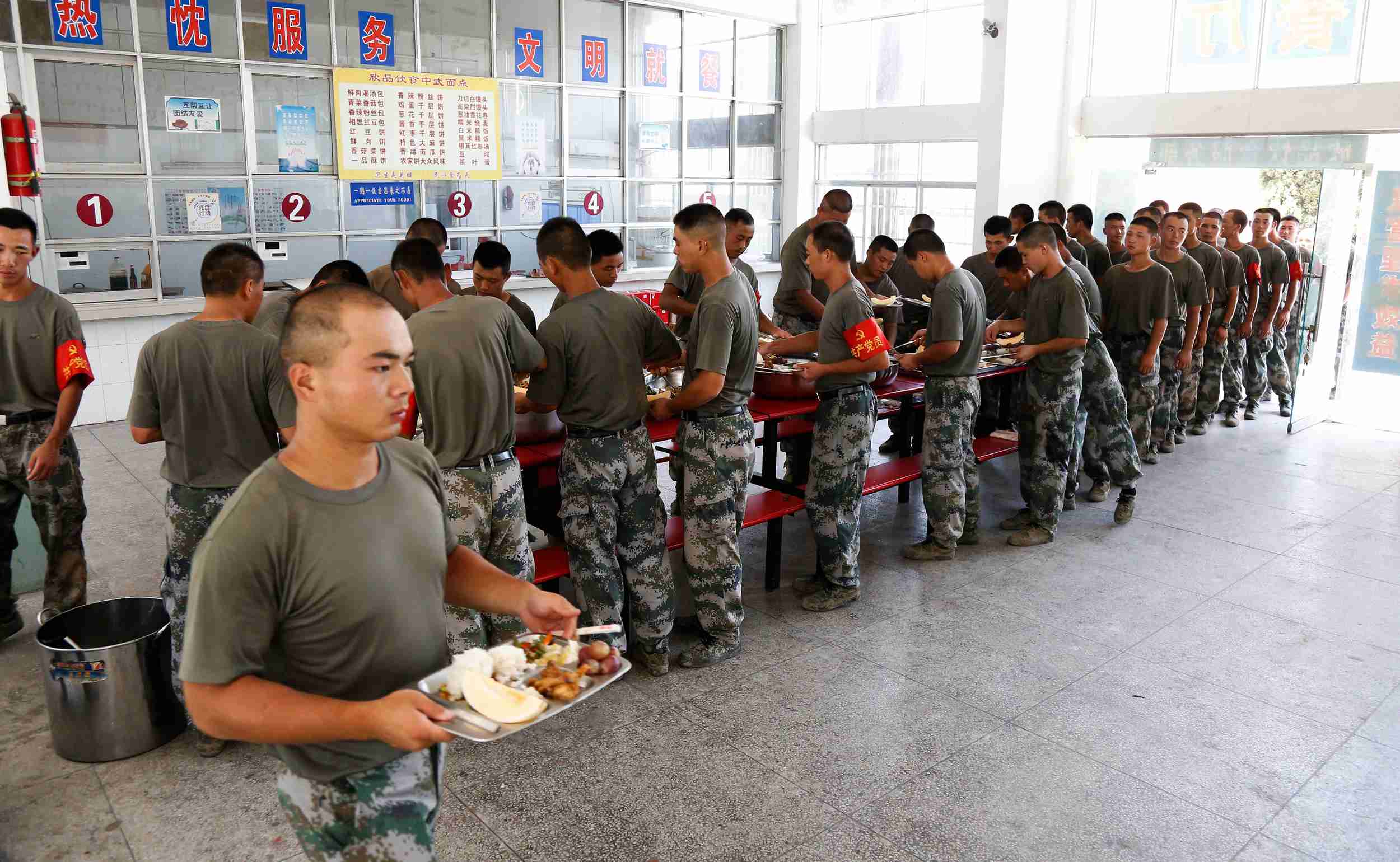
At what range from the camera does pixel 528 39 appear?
10.5 metres

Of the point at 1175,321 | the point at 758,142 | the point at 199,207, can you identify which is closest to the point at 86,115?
the point at 199,207

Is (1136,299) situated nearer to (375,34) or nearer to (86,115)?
(375,34)

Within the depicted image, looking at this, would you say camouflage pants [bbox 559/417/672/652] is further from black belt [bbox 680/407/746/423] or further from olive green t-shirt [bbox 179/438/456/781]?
olive green t-shirt [bbox 179/438/456/781]

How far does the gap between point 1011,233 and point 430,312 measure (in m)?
5.49

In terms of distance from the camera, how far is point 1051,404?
594cm

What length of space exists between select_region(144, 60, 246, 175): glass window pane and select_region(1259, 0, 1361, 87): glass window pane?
32.9 feet

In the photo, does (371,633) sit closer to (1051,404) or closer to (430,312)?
(430,312)

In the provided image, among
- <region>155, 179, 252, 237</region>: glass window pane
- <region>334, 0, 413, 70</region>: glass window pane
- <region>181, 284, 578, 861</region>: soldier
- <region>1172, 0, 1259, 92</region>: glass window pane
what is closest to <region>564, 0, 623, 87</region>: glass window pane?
<region>334, 0, 413, 70</region>: glass window pane

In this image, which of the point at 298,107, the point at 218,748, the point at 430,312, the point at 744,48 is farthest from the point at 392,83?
the point at 218,748

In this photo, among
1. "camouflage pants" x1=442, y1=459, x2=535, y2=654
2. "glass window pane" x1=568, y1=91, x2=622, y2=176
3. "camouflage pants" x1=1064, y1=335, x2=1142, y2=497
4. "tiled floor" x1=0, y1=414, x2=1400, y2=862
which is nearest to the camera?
"tiled floor" x1=0, y1=414, x2=1400, y2=862

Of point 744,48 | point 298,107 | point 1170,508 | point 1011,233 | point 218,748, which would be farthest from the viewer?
point 744,48

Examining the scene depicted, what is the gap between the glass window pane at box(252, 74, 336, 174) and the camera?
8914mm

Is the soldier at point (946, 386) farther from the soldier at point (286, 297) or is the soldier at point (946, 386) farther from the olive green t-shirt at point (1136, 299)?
the soldier at point (286, 297)

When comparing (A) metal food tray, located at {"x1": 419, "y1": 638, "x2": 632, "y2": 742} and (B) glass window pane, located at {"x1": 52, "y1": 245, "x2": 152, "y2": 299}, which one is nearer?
(A) metal food tray, located at {"x1": 419, "y1": 638, "x2": 632, "y2": 742}
